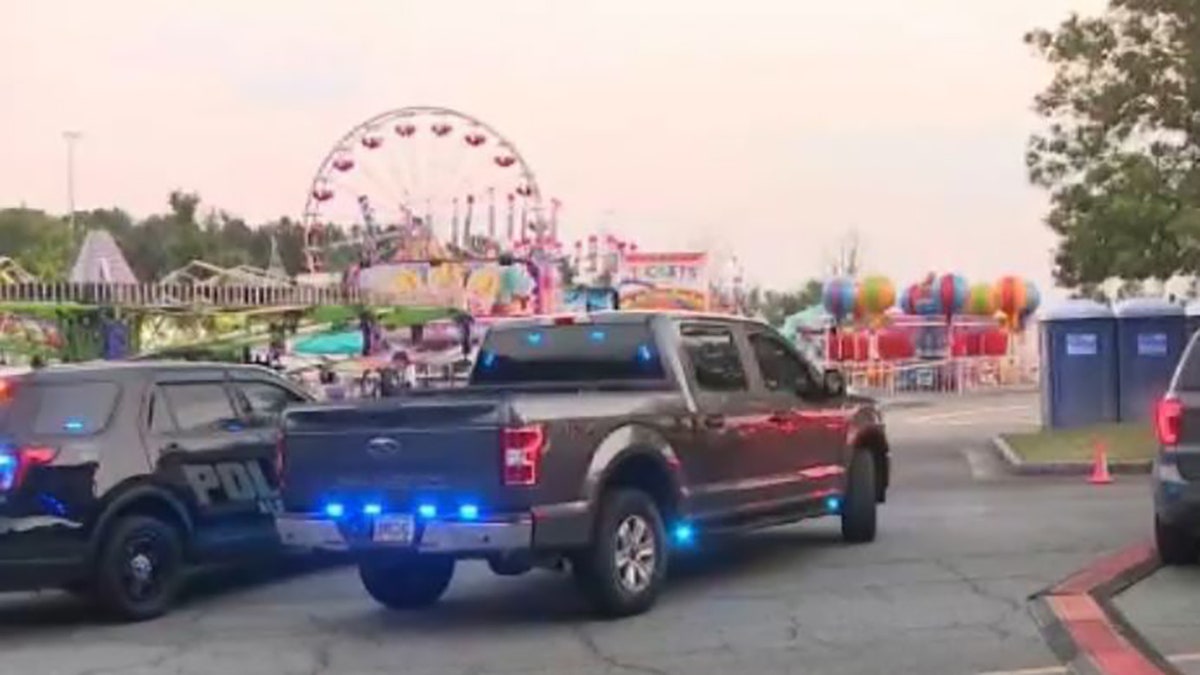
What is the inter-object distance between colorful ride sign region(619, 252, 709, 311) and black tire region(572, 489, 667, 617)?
154ft

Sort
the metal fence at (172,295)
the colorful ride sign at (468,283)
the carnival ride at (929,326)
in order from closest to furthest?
1. the metal fence at (172,295)
2. the colorful ride sign at (468,283)
3. the carnival ride at (929,326)

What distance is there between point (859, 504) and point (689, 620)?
3387mm

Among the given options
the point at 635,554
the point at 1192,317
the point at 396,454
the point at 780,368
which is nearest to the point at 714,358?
the point at 780,368

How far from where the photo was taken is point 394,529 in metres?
9.30

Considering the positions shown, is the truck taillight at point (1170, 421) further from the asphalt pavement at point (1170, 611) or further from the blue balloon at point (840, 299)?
the blue balloon at point (840, 299)

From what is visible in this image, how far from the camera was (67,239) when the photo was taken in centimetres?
8119

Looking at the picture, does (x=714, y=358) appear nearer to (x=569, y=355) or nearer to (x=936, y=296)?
(x=569, y=355)

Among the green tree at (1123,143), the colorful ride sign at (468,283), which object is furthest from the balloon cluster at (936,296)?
the green tree at (1123,143)

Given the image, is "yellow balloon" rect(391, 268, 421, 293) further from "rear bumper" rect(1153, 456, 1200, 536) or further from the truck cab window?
"rear bumper" rect(1153, 456, 1200, 536)

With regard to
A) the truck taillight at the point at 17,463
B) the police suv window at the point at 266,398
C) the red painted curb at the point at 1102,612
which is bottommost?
the red painted curb at the point at 1102,612

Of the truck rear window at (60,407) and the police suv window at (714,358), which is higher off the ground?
the police suv window at (714,358)

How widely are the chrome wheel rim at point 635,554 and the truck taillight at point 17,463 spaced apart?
3.38m

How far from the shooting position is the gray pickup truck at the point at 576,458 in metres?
9.14

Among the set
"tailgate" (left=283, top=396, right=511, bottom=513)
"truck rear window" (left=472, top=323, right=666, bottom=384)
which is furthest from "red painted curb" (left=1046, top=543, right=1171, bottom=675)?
"tailgate" (left=283, top=396, right=511, bottom=513)
